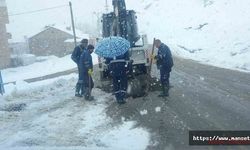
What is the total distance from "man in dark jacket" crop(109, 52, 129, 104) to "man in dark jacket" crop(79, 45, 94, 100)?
3.47ft

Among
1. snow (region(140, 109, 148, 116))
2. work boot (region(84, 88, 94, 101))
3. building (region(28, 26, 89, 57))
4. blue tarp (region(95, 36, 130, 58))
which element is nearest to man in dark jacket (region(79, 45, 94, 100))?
work boot (region(84, 88, 94, 101))

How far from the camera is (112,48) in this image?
502 inches

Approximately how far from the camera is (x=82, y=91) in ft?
46.4

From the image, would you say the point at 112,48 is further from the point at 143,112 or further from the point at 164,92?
the point at 143,112

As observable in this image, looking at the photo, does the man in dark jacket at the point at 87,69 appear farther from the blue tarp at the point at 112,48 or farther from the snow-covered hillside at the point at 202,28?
the snow-covered hillside at the point at 202,28

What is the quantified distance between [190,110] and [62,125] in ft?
11.4

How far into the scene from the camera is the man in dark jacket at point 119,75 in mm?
12609

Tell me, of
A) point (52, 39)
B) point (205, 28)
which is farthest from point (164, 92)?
point (52, 39)

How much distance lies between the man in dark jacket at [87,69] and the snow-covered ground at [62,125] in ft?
1.11

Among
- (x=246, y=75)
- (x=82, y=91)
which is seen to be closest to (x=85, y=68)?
(x=82, y=91)

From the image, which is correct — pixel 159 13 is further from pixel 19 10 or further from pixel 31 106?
pixel 19 10

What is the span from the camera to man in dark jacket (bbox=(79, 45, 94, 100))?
44.1 ft

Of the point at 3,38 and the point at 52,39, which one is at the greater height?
the point at 3,38

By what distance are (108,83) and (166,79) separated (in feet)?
14.0
